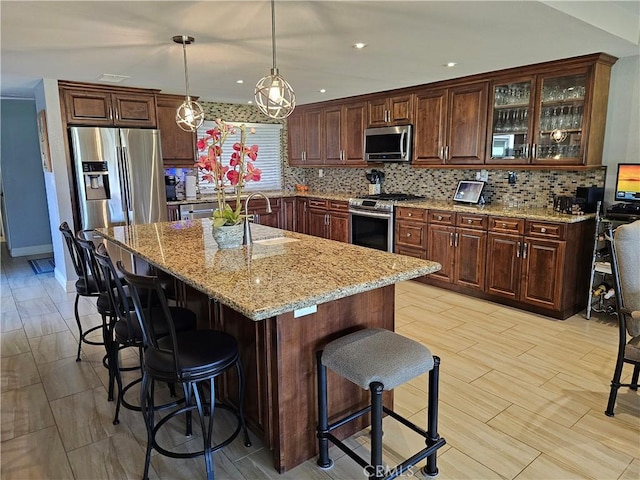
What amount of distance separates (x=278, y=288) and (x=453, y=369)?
175cm

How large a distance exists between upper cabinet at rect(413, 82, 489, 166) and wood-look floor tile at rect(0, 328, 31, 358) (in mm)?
4356

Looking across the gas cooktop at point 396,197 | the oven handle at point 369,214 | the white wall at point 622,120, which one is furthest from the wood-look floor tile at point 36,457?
the white wall at point 622,120

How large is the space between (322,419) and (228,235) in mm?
1215

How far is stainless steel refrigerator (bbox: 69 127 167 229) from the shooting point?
4.74m

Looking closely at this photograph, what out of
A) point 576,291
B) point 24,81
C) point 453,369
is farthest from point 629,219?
point 24,81

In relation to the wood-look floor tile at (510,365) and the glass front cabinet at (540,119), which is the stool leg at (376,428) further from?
the glass front cabinet at (540,119)

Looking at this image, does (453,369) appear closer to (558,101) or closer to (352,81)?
(558,101)

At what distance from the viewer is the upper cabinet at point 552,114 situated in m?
3.73

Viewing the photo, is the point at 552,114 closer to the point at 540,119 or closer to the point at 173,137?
the point at 540,119

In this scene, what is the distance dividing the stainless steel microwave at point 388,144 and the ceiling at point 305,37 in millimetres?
835

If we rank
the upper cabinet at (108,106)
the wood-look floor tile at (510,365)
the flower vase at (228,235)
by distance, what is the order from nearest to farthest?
the flower vase at (228,235) < the wood-look floor tile at (510,365) < the upper cabinet at (108,106)

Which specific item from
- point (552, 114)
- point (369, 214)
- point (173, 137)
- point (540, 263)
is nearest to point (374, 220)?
point (369, 214)

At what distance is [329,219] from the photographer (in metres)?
6.21

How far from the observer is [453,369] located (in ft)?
9.75
